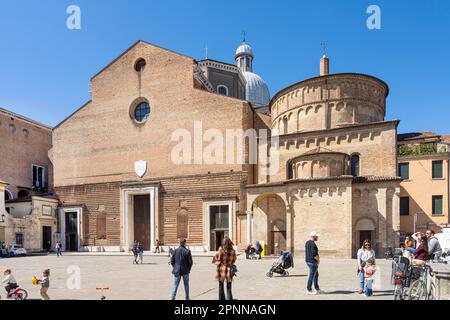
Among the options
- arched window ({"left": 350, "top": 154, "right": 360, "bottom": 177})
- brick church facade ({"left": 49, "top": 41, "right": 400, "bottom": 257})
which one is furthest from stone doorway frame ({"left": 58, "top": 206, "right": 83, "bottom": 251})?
arched window ({"left": 350, "top": 154, "right": 360, "bottom": 177})

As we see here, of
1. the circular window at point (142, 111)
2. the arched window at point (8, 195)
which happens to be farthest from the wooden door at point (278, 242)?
the arched window at point (8, 195)

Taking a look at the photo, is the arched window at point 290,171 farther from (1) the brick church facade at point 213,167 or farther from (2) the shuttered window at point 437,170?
(2) the shuttered window at point 437,170

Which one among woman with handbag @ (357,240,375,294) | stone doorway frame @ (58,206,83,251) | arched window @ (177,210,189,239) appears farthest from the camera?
stone doorway frame @ (58,206,83,251)

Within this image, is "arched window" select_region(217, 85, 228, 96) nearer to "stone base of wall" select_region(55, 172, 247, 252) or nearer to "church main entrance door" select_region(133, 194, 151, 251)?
"stone base of wall" select_region(55, 172, 247, 252)

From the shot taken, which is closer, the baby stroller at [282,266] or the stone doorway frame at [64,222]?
the baby stroller at [282,266]

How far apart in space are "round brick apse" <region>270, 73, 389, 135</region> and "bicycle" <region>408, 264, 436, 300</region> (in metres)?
21.6

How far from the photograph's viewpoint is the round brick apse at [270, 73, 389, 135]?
2856cm

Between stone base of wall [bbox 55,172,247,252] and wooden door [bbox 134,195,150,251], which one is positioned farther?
wooden door [bbox 134,195,150,251]

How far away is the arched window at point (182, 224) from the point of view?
29916 millimetres

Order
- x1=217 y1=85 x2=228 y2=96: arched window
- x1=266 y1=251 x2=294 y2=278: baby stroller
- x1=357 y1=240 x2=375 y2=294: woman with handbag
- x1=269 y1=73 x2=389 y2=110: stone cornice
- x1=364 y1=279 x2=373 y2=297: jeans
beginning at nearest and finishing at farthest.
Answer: x1=364 y1=279 x2=373 y2=297: jeans < x1=357 y1=240 x2=375 y2=294: woman with handbag < x1=266 y1=251 x2=294 y2=278: baby stroller < x1=269 y1=73 x2=389 y2=110: stone cornice < x1=217 y1=85 x2=228 y2=96: arched window

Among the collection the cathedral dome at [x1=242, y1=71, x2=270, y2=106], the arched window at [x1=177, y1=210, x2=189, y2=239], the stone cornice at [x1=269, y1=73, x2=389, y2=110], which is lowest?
the arched window at [x1=177, y1=210, x2=189, y2=239]

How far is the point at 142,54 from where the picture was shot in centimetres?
3366

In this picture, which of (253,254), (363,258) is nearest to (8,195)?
(253,254)

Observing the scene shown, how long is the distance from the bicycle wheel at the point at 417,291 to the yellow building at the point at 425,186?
80.0 feet
